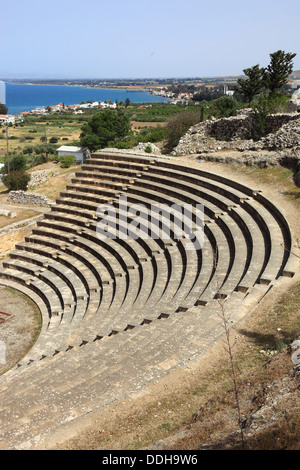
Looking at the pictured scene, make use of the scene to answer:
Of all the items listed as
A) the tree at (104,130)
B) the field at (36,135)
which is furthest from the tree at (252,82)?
the field at (36,135)

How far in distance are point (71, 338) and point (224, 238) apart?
562cm

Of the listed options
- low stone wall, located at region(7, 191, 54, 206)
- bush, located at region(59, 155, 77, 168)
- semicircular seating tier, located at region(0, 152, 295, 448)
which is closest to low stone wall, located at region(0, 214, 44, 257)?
semicircular seating tier, located at region(0, 152, 295, 448)

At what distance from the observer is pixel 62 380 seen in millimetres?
6551

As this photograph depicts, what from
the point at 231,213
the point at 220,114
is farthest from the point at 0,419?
the point at 220,114

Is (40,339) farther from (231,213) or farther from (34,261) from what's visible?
(231,213)

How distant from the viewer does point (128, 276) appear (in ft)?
42.9

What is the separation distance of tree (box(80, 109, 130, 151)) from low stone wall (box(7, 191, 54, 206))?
10981mm

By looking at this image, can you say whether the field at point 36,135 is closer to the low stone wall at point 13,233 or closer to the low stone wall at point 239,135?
the low stone wall at point 239,135

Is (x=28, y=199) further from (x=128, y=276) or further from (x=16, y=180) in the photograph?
(x=128, y=276)

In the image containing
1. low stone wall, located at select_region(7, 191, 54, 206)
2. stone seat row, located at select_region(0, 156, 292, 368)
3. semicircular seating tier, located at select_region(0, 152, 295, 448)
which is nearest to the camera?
semicircular seating tier, located at select_region(0, 152, 295, 448)

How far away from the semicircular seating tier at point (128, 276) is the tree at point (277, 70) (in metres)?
10.9

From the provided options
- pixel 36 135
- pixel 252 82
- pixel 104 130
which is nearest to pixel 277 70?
pixel 252 82

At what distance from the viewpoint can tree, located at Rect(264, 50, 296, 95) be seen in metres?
24.0

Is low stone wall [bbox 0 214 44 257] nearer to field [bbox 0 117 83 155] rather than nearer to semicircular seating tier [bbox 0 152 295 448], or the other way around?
semicircular seating tier [bbox 0 152 295 448]
